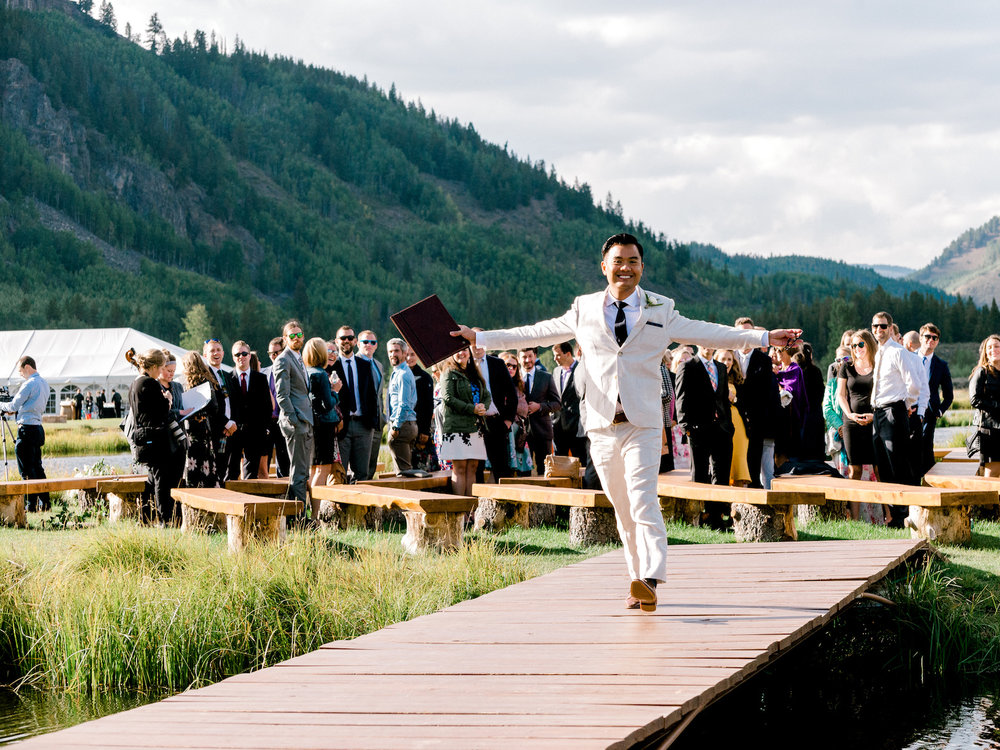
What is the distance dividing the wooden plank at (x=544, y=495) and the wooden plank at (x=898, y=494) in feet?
4.62

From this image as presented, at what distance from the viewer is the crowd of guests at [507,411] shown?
10039mm

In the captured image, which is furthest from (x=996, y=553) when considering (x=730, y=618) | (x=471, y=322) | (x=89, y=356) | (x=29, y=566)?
(x=471, y=322)

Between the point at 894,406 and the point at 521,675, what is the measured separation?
6.38 metres

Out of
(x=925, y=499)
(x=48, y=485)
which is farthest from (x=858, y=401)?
(x=48, y=485)

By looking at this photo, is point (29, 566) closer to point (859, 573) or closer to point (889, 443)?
point (859, 573)

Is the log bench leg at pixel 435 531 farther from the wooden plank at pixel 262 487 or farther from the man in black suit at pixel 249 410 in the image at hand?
the man in black suit at pixel 249 410

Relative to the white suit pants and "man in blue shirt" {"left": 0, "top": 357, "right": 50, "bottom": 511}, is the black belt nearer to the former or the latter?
the white suit pants

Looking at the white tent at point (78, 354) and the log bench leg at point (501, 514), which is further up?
the white tent at point (78, 354)

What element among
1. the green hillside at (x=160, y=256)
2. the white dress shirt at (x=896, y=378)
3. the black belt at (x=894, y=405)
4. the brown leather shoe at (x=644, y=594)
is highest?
the green hillside at (x=160, y=256)

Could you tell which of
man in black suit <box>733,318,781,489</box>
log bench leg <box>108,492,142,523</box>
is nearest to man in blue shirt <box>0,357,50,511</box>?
log bench leg <box>108,492,142,523</box>

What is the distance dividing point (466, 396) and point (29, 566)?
413cm

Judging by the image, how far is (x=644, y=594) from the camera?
561cm

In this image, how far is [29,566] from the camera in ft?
25.3

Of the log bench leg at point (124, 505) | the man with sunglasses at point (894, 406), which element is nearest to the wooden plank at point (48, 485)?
the log bench leg at point (124, 505)
